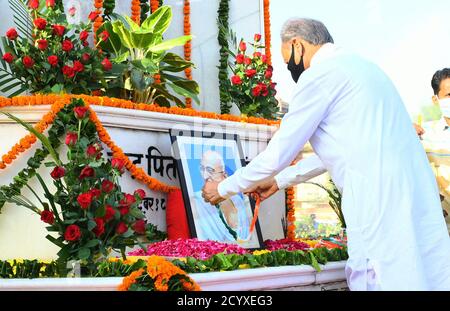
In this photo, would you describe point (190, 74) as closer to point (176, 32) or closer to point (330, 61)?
point (176, 32)

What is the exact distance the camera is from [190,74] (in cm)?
650

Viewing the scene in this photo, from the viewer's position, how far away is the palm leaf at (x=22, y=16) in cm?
507

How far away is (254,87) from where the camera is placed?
5.73 m

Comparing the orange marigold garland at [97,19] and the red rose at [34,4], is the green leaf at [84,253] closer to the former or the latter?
the red rose at [34,4]

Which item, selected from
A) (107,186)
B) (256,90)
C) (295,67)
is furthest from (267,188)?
(256,90)

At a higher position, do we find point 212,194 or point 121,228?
point 212,194

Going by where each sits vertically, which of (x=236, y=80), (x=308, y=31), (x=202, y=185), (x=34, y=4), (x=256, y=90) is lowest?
(x=202, y=185)

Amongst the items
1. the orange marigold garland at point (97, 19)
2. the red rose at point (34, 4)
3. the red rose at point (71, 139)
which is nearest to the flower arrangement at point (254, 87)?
the orange marigold garland at point (97, 19)

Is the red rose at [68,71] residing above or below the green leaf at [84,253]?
above

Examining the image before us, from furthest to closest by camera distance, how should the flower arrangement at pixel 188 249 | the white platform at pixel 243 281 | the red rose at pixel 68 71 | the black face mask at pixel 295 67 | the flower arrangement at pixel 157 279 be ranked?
the red rose at pixel 68 71 → the flower arrangement at pixel 188 249 → the black face mask at pixel 295 67 → the white platform at pixel 243 281 → the flower arrangement at pixel 157 279

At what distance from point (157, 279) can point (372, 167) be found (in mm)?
1041

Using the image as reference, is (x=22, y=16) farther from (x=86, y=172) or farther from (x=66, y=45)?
(x=86, y=172)

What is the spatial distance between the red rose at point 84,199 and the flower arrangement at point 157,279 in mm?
475
